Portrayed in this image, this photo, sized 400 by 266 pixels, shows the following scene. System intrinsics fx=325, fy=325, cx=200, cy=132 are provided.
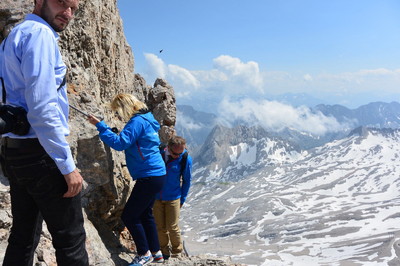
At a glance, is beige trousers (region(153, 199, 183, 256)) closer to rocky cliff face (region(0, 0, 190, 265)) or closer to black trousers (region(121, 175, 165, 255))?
rocky cliff face (region(0, 0, 190, 265))

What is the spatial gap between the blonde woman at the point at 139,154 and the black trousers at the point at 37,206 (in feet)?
11.3

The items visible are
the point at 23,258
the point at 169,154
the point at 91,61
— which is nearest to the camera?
the point at 23,258

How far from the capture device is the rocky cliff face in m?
9.62

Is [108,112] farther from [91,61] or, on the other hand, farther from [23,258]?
[23,258]

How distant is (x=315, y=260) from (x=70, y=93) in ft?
613

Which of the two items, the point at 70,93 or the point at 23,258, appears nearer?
the point at 23,258

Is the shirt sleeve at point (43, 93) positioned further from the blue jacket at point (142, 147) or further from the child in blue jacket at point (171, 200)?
the child in blue jacket at point (171, 200)

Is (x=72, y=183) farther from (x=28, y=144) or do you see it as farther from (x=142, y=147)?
(x=142, y=147)

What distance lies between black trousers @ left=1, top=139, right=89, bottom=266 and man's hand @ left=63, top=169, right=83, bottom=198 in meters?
0.10

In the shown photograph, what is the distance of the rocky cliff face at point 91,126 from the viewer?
962cm

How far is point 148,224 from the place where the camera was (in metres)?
10.0

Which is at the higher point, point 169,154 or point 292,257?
point 169,154

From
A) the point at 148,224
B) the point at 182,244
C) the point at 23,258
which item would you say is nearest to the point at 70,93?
the point at 148,224

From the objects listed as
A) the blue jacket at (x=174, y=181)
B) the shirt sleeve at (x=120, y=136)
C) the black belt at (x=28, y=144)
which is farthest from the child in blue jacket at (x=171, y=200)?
the black belt at (x=28, y=144)
